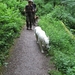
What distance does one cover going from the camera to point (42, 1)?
2612cm

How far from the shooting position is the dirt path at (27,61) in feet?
26.7

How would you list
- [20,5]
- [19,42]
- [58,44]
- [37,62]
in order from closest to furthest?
[37,62] < [58,44] < [19,42] < [20,5]

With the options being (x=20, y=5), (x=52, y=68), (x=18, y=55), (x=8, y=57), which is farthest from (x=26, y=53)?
(x=20, y=5)

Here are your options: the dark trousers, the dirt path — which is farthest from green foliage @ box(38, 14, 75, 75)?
the dark trousers

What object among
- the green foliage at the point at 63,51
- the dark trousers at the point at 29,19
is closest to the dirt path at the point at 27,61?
the green foliage at the point at 63,51

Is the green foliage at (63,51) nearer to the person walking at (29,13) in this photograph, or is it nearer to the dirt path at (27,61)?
the dirt path at (27,61)

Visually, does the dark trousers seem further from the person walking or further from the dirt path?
the dirt path

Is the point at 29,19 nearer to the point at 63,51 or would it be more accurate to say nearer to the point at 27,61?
the point at 63,51

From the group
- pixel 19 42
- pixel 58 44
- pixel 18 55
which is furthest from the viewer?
pixel 19 42

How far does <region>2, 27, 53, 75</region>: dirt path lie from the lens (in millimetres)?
8133

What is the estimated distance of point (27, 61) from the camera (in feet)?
30.1

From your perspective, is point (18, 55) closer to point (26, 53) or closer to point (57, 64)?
point (26, 53)

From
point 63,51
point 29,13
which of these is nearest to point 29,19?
point 29,13

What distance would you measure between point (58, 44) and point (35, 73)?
319cm
